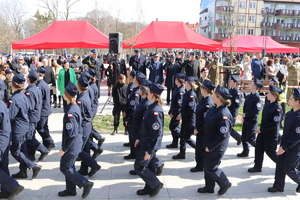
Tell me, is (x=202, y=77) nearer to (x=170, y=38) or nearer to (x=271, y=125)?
(x=271, y=125)

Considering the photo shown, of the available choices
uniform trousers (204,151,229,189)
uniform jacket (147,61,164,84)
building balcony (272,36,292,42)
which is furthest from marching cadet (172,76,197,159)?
building balcony (272,36,292,42)

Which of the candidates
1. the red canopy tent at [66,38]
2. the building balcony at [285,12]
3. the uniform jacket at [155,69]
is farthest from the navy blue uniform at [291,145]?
the building balcony at [285,12]

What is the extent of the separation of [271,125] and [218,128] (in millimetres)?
1555

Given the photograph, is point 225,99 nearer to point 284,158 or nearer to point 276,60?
point 284,158

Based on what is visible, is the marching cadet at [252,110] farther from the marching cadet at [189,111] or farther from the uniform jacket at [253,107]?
the marching cadet at [189,111]

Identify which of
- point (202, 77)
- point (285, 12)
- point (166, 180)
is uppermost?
point (285, 12)

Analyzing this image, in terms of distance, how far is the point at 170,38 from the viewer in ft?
41.1

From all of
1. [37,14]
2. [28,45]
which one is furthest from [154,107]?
[37,14]

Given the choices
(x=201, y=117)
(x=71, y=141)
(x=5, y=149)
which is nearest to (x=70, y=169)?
(x=71, y=141)

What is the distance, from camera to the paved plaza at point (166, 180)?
496 centimetres

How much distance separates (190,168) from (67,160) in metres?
2.77

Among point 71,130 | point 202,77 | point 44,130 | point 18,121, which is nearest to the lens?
point 71,130

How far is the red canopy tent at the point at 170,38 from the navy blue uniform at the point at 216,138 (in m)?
7.91

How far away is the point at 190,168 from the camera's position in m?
6.20
